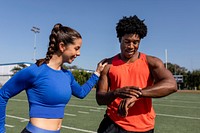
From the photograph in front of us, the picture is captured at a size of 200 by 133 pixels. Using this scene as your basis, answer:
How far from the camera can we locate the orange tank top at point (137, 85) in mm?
2418

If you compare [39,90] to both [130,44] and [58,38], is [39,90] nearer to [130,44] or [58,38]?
[58,38]

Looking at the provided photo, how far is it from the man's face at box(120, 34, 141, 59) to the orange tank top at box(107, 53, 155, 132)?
9 centimetres

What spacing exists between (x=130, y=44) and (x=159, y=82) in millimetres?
423

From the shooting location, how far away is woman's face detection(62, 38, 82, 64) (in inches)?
94.7

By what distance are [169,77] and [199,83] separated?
3918 cm

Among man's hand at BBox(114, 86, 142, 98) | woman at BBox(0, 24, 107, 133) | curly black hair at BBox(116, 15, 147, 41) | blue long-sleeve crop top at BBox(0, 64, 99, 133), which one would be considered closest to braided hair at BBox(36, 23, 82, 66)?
woman at BBox(0, 24, 107, 133)

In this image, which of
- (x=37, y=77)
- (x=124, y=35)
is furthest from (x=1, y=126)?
(x=124, y=35)

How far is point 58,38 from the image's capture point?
2.39 m

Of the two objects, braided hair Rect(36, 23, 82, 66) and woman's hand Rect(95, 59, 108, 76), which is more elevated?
braided hair Rect(36, 23, 82, 66)

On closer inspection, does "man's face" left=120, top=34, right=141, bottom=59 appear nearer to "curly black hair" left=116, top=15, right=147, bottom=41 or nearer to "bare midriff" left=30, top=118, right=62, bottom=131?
"curly black hair" left=116, top=15, right=147, bottom=41

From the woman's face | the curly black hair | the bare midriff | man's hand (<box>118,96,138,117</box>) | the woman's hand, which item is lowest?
the bare midriff

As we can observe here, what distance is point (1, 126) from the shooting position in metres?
2.21

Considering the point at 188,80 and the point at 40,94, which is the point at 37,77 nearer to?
the point at 40,94

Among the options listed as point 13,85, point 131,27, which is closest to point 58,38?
point 13,85
